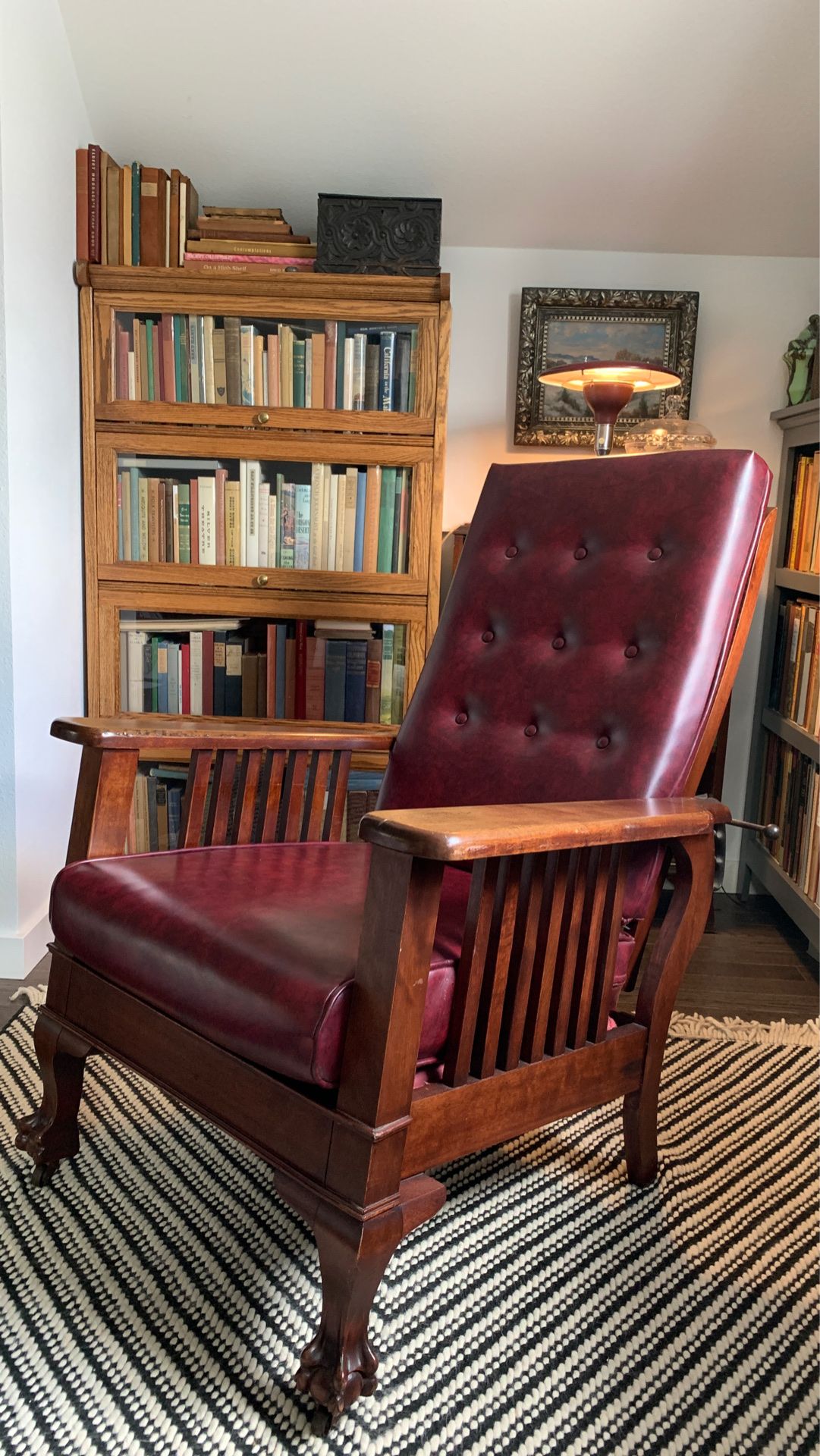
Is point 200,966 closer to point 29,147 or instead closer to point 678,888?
point 678,888

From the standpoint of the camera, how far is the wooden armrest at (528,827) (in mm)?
885

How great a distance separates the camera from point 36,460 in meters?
2.07

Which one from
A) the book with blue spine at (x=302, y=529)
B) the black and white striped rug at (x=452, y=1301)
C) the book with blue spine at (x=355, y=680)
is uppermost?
the book with blue spine at (x=302, y=529)

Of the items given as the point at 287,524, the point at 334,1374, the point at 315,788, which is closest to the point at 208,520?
the point at 287,524

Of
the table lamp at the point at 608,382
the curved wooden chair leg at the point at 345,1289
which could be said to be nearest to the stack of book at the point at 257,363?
the table lamp at the point at 608,382

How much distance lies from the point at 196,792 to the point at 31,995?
29.3 inches

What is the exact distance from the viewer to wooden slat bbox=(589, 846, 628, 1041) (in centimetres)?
119

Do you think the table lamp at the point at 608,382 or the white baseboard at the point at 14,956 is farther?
the table lamp at the point at 608,382

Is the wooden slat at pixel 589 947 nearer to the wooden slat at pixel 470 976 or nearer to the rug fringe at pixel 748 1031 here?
the wooden slat at pixel 470 976

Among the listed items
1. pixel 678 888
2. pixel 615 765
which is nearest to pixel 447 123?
pixel 615 765

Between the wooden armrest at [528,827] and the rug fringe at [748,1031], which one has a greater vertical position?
the wooden armrest at [528,827]

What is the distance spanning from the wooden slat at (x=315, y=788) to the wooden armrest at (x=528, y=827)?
1.60 ft

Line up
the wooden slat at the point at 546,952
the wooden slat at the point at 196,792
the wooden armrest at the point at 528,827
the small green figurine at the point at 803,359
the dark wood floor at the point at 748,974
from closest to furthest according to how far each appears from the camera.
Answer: the wooden armrest at the point at 528,827, the wooden slat at the point at 546,952, the wooden slat at the point at 196,792, the dark wood floor at the point at 748,974, the small green figurine at the point at 803,359

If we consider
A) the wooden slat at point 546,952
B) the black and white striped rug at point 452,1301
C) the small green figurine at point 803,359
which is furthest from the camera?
the small green figurine at point 803,359
